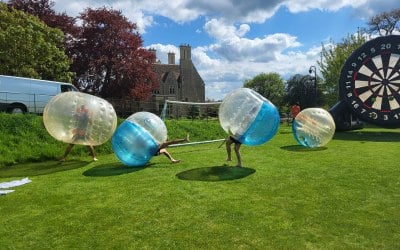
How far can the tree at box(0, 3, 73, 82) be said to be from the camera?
81.8 feet

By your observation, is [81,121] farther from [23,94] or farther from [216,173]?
[23,94]

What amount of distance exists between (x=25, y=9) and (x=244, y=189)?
3088 cm

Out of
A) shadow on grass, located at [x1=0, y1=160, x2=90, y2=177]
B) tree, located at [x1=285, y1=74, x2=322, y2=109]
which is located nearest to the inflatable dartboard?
shadow on grass, located at [x1=0, y1=160, x2=90, y2=177]

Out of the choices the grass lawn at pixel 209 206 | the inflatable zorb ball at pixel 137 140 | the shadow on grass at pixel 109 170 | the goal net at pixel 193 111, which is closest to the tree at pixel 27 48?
the goal net at pixel 193 111

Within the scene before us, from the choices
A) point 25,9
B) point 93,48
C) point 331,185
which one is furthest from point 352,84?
point 25,9

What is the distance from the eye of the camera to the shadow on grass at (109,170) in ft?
31.3

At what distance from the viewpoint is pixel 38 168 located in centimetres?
1091

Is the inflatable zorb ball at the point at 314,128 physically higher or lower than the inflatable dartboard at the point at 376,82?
lower

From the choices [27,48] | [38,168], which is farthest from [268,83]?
[38,168]

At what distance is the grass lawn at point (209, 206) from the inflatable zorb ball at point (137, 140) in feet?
1.32

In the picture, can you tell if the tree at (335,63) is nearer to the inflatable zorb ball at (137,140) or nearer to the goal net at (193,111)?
the goal net at (193,111)

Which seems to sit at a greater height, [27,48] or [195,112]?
[27,48]

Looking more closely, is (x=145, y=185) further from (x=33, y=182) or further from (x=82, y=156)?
(x=82, y=156)

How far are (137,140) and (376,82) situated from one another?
12.6 metres
